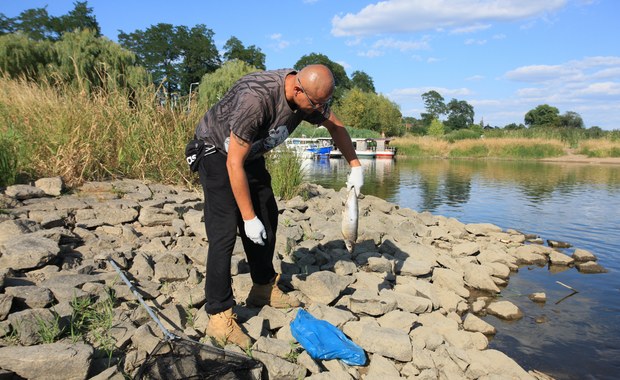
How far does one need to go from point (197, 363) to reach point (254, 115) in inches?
64.9

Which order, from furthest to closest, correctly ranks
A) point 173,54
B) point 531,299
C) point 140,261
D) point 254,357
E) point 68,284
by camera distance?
point 173,54 → point 531,299 → point 140,261 → point 68,284 → point 254,357

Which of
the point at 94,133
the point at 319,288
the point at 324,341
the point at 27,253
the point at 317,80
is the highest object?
the point at 317,80

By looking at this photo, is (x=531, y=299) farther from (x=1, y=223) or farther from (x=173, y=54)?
(x=173, y=54)

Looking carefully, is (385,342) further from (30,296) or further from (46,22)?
(46,22)

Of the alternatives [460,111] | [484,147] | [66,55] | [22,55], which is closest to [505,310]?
[22,55]

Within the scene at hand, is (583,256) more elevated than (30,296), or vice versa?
(30,296)

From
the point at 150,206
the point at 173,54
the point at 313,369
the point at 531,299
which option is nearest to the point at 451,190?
the point at 531,299

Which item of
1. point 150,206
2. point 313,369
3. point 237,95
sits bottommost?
point 313,369

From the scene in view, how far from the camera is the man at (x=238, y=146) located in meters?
3.00

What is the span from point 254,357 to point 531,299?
4.83m

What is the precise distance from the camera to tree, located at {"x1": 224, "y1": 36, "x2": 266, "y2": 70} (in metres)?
69.4

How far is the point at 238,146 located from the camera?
2.96 m

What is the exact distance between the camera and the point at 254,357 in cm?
307

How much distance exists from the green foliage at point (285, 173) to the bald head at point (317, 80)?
487 cm
